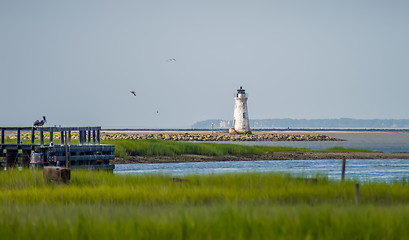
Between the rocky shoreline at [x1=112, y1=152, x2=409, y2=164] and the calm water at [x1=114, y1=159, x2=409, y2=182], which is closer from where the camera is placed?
the calm water at [x1=114, y1=159, x2=409, y2=182]

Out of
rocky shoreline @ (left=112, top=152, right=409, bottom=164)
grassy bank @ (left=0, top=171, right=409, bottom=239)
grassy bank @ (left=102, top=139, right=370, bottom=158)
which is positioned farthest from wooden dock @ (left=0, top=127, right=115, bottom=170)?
grassy bank @ (left=102, top=139, right=370, bottom=158)

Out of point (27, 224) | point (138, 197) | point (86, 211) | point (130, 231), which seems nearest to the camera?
point (130, 231)

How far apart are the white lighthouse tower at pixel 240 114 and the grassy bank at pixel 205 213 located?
96552 millimetres

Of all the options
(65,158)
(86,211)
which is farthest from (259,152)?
(86,211)

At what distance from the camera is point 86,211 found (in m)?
16.6

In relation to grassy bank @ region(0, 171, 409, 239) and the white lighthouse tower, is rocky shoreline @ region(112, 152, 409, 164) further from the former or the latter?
the white lighthouse tower

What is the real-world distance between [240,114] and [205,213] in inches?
4393

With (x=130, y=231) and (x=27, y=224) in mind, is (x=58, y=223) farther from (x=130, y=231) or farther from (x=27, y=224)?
(x=130, y=231)

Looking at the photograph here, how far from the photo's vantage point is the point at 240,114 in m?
126

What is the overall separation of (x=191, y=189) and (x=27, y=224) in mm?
8974

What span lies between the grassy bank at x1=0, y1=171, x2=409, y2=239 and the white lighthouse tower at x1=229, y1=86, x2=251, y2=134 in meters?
96.6

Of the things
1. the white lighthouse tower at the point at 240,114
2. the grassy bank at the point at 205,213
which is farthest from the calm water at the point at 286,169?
the white lighthouse tower at the point at 240,114

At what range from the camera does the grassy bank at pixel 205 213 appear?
13.2 m

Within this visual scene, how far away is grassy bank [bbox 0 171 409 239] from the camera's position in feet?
43.4
